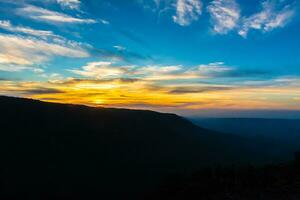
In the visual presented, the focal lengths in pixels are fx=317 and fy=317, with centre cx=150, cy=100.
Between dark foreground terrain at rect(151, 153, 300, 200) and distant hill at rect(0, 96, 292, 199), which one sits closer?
dark foreground terrain at rect(151, 153, 300, 200)

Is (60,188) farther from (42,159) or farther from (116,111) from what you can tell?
(116,111)

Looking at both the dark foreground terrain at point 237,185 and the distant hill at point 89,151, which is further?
the distant hill at point 89,151

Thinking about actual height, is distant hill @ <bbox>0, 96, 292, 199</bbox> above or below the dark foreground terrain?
below

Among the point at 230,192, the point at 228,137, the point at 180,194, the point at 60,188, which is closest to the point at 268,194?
the point at 230,192

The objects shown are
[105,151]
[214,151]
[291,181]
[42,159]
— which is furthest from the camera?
[214,151]

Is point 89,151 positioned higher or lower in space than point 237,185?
lower

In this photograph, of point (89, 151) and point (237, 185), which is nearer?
point (237, 185)

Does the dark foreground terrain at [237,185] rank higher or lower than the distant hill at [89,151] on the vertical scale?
higher

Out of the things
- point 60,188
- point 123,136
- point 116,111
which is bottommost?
point 60,188
